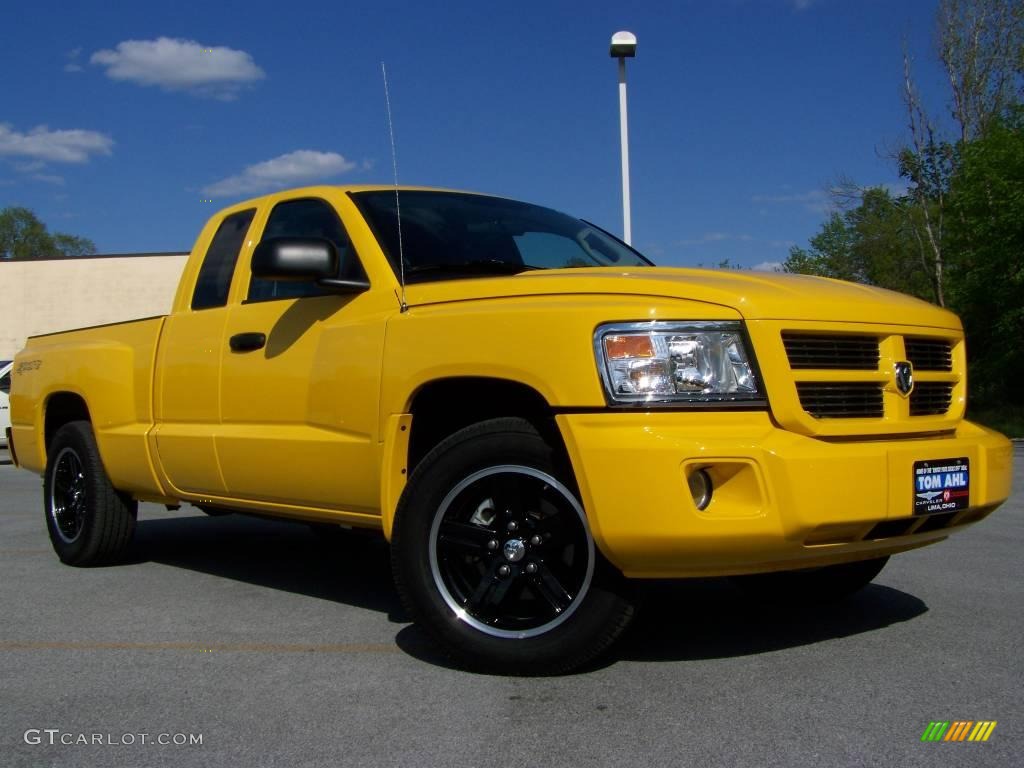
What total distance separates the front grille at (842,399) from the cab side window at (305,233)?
77.9 inches

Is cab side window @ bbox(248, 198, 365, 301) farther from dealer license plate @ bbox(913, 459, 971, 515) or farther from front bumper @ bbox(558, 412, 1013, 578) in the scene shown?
dealer license plate @ bbox(913, 459, 971, 515)

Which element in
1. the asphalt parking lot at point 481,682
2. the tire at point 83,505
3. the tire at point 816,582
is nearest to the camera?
the asphalt parking lot at point 481,682

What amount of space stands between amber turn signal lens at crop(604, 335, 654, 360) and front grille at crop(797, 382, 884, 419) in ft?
1.70

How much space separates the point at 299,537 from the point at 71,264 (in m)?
30.6

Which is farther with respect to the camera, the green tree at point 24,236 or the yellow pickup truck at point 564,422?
A: the green tree at point 24,236

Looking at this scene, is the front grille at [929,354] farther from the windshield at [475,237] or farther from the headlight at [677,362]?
the windshield at [475,237]

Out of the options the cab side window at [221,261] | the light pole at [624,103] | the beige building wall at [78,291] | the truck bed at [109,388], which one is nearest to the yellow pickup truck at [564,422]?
the cab side window at [221,261]

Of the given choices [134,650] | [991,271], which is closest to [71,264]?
[991,271]

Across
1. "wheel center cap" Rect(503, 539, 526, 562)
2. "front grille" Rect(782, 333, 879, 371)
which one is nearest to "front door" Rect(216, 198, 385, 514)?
"wheel center cap" Rect(503, 539, 526, 562)

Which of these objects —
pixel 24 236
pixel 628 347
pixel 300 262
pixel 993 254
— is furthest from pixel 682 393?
pixel 24 236

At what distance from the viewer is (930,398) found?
4.02m
